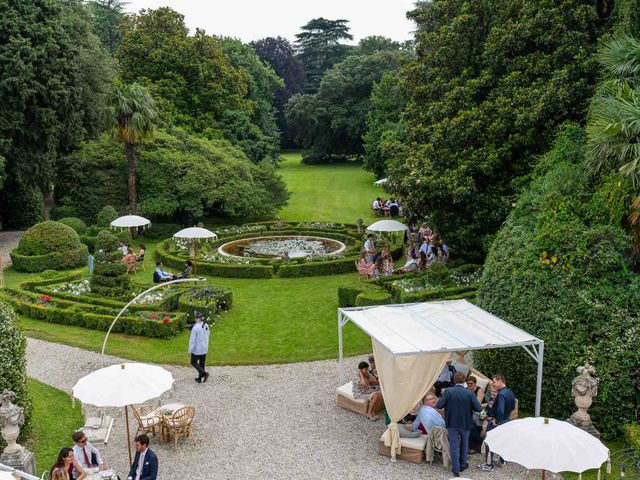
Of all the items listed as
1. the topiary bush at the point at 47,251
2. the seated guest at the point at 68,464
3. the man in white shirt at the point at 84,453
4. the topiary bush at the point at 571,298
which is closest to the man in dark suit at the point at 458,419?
the topiary bush at the point at 571,298

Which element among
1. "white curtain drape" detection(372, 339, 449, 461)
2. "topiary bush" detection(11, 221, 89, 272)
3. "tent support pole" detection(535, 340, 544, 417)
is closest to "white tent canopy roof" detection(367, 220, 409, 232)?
"topiary bush" detection(11, 221, 89, 272)

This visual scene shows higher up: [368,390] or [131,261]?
[131,261]

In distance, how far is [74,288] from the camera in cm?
2200

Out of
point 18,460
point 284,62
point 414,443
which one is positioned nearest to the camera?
point 18,460

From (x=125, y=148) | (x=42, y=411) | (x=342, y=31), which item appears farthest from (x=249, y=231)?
(x=342, y=31)

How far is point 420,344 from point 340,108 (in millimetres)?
55841

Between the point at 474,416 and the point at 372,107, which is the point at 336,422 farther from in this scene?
the point at 372,107

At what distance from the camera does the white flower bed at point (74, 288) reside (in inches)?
856

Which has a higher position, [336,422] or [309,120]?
[309,120]

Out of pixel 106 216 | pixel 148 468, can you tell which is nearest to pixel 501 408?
pixel 148 468

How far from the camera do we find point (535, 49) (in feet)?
67.0

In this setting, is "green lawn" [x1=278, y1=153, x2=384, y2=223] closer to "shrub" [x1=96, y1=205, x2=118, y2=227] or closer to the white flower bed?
"shrub" [x1=96, y1=205, x2=118, y2=227]

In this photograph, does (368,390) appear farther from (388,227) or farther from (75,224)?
(75,224)

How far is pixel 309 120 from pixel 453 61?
45.0 m
